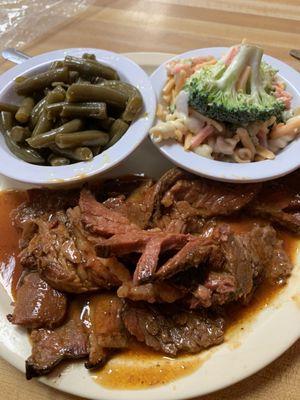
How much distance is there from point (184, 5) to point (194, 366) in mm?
3372

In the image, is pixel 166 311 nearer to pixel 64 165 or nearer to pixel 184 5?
pixel 64 165

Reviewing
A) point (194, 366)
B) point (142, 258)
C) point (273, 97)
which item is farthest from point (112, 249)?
point (273, 97)

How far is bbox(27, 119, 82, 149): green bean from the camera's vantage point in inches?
104

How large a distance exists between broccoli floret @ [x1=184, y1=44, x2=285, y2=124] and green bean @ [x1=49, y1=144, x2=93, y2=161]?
0.71m

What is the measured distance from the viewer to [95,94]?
108 inches

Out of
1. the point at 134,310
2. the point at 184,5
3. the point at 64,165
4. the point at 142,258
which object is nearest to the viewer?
the point at 142,258

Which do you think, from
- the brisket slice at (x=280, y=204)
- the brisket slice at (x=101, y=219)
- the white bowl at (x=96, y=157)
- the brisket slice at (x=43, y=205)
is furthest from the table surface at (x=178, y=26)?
the brisket slice at (x=101, y=219)

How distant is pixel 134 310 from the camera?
2.25m

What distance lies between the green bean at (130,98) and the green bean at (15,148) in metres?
0.61

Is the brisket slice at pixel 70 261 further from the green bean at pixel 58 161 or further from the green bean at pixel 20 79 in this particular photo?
the green bean at pixel 20 79

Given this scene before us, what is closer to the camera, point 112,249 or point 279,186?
point 112,249

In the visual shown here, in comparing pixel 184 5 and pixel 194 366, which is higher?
pixel 184 5

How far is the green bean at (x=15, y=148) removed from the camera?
2.70 m

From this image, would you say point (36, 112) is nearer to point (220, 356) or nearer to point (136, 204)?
point (136, 204)
